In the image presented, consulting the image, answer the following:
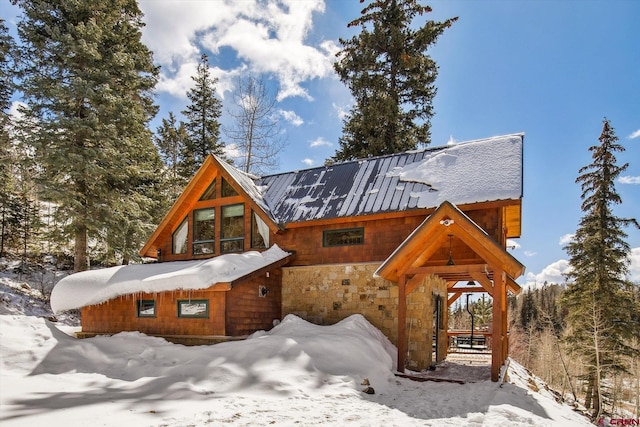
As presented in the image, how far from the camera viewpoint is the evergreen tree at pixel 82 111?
14820 mm

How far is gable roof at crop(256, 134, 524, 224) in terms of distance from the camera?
10.1m

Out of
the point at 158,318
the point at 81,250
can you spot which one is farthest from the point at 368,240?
the point at 81,250

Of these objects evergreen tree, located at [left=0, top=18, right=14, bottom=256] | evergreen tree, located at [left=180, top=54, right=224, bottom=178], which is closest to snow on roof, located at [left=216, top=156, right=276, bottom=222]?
evergreen tree, located at [left=0, top=18, right=14, bottom=256]

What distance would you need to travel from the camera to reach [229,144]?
22.8m

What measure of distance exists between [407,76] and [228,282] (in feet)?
55.0

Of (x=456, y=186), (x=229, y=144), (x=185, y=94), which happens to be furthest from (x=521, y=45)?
(x=185, y=94)

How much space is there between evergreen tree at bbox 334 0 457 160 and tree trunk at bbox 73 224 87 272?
44.5ft

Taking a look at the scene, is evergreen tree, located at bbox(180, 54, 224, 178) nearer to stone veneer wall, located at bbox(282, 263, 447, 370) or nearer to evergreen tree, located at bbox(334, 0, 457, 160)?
evergreen tree, located at bbox(334, 0, 457, 160)

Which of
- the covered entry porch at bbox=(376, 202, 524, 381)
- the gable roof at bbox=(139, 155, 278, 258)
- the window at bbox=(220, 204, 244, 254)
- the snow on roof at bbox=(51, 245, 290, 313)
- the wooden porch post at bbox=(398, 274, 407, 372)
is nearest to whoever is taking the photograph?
the covered entry porch at bbox=(376, 202, 524, 381)

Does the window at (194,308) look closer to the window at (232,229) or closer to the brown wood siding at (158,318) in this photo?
the brown wood siding at (158,318)

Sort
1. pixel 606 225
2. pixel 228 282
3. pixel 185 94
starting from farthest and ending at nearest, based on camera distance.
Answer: pixel 185 94
pixel 606 225
pixel 228 282

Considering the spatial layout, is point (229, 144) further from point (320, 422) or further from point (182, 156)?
point (320, 422)

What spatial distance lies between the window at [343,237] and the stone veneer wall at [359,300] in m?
0.70

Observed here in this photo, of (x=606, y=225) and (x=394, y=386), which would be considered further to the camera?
(x=606, y=225)
